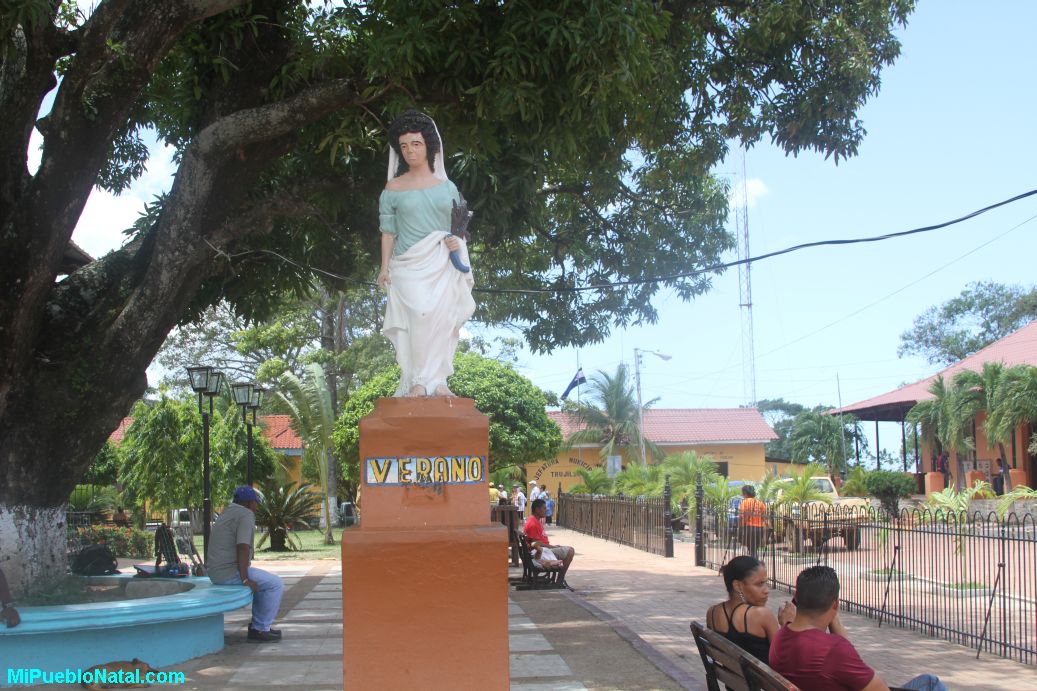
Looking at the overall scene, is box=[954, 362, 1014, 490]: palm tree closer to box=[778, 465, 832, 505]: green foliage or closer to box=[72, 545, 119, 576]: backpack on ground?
box=[778, 465, 832, 505]: green foliage

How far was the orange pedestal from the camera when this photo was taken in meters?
5.68

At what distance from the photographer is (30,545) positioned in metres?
8.62

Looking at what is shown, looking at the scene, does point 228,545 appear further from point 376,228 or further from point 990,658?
point 990,658

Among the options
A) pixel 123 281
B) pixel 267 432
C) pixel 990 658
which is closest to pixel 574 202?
pixel 123 281

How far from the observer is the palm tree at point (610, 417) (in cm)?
4384

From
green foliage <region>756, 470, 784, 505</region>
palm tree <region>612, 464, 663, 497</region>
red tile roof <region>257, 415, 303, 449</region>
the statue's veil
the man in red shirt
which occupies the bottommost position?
palm tree <region>612, 464, 663, 497</region>

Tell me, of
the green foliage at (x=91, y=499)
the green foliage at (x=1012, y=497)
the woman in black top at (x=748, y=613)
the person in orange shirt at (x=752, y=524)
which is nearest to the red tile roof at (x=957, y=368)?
the green foliage at (x=1012, y=497)

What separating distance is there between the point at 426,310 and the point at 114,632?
13.3 feet

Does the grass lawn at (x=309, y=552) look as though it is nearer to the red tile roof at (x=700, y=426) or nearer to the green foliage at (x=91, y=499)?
the green foliage at (x=91, y=499)

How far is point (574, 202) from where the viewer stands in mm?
15398

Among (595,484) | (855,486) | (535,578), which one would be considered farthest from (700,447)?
(535,578)

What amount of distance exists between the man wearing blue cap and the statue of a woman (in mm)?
3957

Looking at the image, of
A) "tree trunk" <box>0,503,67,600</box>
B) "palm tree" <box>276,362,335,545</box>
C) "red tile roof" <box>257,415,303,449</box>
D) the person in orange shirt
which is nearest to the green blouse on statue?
"tree trunk" <box>0,503,67,600</box>

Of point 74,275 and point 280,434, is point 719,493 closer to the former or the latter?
point 74,275
